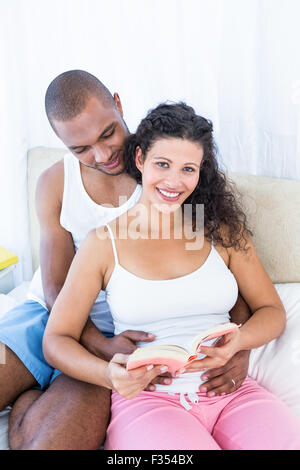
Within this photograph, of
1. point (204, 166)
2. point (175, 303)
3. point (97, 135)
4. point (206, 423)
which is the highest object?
point (97, 135)

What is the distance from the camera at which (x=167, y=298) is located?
134 centimetres

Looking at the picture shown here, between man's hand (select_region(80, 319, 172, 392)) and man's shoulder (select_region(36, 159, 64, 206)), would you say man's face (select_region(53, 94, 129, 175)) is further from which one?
man's hand (select_region(80, 319, 172, 392))

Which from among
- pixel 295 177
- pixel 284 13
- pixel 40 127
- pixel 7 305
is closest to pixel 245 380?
pixel 295 177

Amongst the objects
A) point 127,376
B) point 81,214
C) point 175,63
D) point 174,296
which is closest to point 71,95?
point 81,214

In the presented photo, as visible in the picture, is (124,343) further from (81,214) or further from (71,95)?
(71,95)

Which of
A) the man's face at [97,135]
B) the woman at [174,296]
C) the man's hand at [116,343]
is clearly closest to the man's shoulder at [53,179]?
the man's face at [97,135]

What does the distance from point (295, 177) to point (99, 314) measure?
2.88 feet

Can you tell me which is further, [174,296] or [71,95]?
[71,95]

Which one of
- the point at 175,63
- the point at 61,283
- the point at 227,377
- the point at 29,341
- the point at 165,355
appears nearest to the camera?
the point at 165,355

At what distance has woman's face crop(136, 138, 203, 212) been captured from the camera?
52.6 inches

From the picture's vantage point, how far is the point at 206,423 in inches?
49.2

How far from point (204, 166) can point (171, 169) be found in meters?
0.19

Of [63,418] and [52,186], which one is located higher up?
[52,186]

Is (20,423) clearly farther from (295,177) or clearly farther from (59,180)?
(295,177)
